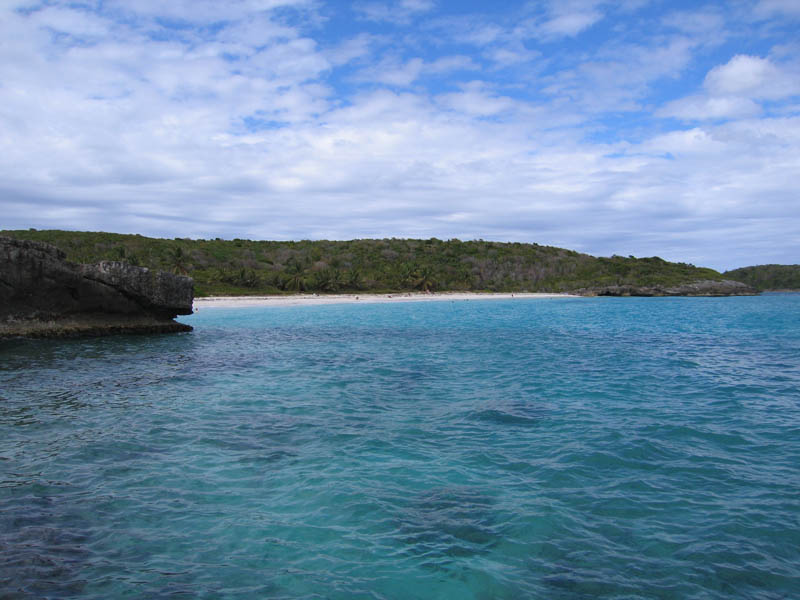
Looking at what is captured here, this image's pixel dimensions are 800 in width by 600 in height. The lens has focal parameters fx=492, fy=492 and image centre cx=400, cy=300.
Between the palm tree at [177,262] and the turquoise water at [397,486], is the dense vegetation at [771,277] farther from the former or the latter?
the turquoise water at [397,486]

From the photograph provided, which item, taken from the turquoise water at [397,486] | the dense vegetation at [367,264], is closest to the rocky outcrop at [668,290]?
the dense vegetation at [367,264]

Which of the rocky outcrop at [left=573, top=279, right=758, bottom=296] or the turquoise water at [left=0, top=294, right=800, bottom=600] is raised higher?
the rocky outcrop at [left=573, top=279, right=758, bottom=296]

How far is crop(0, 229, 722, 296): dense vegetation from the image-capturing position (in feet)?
269

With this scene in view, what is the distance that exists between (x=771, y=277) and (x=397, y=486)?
686 ft

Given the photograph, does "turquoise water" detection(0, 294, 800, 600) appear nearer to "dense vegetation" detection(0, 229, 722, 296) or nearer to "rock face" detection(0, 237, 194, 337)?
"rock face" detection(0, 237, 194, 337)

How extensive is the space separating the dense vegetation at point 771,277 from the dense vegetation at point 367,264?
5730 centimetres

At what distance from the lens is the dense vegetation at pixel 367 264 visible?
269 ft

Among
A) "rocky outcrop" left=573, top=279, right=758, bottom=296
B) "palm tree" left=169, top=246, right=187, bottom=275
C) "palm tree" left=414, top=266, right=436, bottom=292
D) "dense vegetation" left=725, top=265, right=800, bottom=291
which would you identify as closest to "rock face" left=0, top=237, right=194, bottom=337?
"palm tree" left=169, top=246, right=187, bottom=275

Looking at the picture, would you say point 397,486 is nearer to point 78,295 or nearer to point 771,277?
point 78,295


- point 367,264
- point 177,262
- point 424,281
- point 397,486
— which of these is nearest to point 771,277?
point 424,281

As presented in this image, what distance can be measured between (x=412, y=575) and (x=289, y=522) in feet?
6.33

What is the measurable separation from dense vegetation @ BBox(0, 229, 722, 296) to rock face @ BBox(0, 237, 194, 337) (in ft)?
140

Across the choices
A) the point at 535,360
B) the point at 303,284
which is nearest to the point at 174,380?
the point at 535,360

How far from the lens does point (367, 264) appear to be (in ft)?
368
